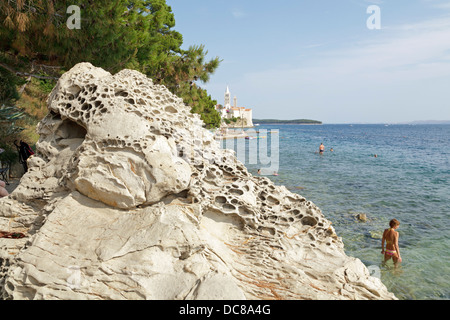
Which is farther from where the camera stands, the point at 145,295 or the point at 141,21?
the point at 141,21

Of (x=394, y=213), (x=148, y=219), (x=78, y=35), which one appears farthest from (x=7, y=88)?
(x=394, y=213)

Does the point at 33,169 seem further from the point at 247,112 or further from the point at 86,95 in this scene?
the point at 247,112

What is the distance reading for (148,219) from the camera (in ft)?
11.5

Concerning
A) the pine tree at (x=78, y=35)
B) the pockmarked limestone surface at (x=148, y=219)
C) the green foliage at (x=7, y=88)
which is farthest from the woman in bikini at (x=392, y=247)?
the green foliage at (x=7, y=88)

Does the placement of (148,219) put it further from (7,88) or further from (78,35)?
(7,88)

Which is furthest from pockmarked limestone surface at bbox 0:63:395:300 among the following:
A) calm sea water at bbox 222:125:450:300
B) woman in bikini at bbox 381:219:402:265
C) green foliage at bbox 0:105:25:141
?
green foliage at bbox 0:105:25:141

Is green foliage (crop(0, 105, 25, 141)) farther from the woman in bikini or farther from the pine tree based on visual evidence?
the woman in bikini

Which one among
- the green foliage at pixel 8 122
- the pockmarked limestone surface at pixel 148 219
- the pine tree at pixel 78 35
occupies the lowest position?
the pockmarked limestone surface at pixel 148 219

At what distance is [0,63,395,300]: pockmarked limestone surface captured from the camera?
2988mm

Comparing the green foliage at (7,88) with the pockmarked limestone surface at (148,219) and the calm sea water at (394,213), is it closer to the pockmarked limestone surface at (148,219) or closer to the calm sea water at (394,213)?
the pockmarked limestone surface at (148,219)

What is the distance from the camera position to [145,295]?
112 inches

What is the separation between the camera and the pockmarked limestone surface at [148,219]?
2988 mm

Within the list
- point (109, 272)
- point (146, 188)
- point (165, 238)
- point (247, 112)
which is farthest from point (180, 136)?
point (247, 112)

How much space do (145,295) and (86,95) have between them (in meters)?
3.13
